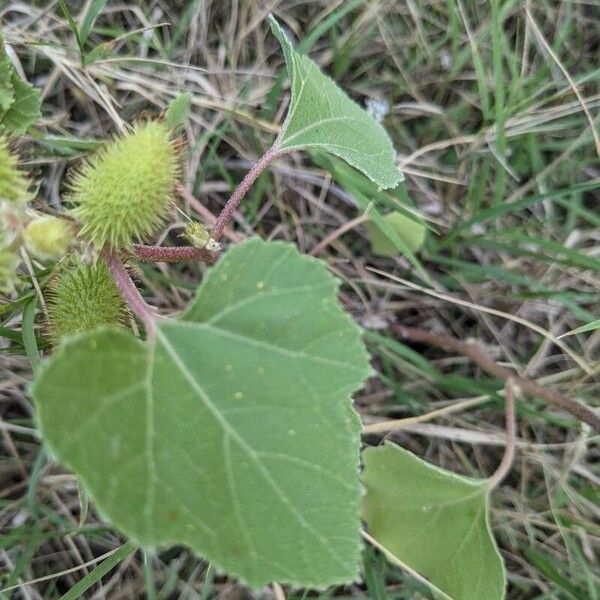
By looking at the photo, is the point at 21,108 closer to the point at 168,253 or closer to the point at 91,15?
the point at 91,15

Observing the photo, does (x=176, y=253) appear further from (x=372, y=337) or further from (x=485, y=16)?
(x=485, y=16)

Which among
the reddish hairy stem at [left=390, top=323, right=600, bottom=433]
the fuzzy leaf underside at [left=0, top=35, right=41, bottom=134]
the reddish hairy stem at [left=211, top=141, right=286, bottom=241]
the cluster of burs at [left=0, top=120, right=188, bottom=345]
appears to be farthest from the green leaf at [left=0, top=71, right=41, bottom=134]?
the reddish hairy stem at [left=390, top=323, right=600, bottom=433]

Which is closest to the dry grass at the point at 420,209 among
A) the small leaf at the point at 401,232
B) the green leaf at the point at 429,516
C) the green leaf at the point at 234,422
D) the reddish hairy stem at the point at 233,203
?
the small leaf at the point at 401,232

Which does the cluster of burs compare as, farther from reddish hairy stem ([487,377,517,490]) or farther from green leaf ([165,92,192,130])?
reddish hairy stem ([487,377,517,490])

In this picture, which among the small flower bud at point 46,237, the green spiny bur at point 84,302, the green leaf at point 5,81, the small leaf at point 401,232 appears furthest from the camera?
the small leaf at point 401,232

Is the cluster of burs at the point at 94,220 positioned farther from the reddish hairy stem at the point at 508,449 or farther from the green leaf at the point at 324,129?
the reddish hairy stem at the point at 508,449

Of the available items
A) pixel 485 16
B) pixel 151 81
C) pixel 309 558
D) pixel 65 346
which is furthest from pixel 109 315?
pixel 485 16

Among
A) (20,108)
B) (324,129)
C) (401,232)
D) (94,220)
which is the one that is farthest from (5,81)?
(401,232)
